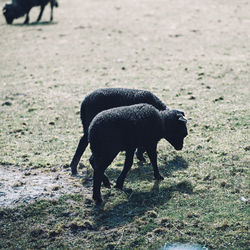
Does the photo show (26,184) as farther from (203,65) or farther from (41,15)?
(41,15)

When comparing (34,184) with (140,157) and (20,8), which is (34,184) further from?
(20,8)

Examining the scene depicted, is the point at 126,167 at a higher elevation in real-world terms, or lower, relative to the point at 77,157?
higher

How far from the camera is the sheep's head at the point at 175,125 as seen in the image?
704 centimetres

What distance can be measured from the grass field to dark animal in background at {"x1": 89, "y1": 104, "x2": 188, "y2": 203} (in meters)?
0.38

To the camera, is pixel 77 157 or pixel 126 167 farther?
pixel 77 157

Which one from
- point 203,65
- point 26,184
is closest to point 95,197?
point 26,184

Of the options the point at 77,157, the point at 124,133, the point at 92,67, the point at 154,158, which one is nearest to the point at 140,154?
the point at 154,158

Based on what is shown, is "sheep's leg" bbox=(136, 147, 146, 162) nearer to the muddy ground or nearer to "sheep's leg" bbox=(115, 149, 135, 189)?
the muddy ground

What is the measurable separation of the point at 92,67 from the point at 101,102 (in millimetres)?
6800

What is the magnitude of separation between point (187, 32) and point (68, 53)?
4275 mm

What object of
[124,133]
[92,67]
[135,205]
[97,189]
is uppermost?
[124,133]

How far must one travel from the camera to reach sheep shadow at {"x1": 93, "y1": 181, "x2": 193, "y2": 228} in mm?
5906

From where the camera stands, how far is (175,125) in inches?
279

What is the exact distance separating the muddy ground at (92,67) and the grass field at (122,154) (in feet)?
0.11
